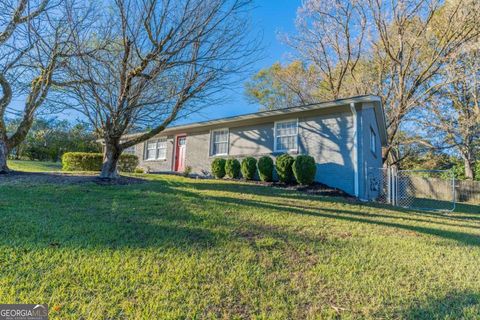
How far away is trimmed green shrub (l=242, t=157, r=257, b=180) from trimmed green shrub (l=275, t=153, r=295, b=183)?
1309 mm

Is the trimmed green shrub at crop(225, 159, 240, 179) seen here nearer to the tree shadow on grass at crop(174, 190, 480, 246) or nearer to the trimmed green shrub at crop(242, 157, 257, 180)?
the trimmed green shrub at crop(242, 157, 257, 180)

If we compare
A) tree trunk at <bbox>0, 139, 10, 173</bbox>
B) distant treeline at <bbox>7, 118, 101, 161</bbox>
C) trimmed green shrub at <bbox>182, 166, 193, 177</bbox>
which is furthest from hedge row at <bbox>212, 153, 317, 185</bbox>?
distant treeline at <bbox>7, 118, 101, 161</bbox>

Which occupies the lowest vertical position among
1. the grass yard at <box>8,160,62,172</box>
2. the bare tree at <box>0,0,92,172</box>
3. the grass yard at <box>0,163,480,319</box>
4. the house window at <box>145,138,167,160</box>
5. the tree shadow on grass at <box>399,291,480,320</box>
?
the tree shadow on grass at <box>399,291,480,320</box>

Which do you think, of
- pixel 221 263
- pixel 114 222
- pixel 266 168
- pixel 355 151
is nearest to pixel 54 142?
pixel 266 168

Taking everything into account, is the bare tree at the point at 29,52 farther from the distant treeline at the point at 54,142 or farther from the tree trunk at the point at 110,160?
the distant treeline at the point at 54,142

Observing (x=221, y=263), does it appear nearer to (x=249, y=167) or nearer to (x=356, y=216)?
(x=356, y=216)

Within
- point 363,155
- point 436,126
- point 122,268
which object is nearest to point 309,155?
point 363,155

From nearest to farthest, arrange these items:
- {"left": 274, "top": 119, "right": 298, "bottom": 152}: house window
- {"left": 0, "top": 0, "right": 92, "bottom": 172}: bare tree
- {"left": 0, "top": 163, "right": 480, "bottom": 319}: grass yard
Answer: {"left": 0, "top": 163, "right": 480, "bottom": 319}: grass yard, {"left": 0, "top": 0, "right": 92, "bottom": 172}: bare tree, {"left": 274, "top": 119, "right": 298, "bottom": 152}: house window

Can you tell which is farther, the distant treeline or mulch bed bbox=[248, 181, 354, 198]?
the distant treeline

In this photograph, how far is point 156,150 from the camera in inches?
663

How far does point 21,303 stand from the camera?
7.38ft

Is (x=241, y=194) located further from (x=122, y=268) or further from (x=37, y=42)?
(x=37, y=42)

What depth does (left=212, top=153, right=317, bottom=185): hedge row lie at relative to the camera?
9766 mm

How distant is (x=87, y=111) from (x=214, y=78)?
360 cm
